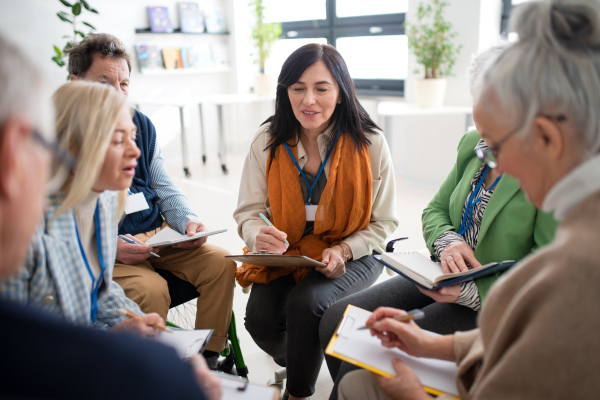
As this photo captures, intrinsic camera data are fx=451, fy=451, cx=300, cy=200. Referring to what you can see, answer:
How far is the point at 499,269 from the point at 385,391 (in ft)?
1.81

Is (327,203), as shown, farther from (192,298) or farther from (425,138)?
(425,138)

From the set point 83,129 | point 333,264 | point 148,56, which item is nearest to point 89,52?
point 83,129

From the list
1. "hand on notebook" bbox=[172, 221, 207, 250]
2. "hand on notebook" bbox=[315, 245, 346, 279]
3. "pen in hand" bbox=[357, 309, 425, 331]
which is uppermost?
"pen in hand" bbox=[357, 309, 425, 331]

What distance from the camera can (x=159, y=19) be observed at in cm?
562

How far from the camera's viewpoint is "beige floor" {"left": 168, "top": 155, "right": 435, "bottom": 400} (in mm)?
2111

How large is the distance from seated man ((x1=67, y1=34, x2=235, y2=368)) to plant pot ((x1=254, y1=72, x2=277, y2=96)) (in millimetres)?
3741

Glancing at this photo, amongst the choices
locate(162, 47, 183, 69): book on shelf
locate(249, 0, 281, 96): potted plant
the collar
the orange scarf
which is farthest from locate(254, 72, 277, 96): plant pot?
the collar

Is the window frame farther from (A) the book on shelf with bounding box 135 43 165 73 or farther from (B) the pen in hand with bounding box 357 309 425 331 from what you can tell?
(B) the pen in hand with bounding box 357 309 425 331

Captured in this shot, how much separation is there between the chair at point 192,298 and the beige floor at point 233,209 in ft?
0.43

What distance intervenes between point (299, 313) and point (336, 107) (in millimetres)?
910

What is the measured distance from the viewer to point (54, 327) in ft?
1.88

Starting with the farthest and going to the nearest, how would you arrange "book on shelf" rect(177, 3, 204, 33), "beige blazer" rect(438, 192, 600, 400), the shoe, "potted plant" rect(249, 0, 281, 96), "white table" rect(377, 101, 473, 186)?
"book on shelf" rect(177, 3, 204, 33) → "potted plant" rect(249, 0, 281, 96) → "white table" rect(377, 101, 473, 186) → the shoe → "beige blazer" rect(438, 192, 600, 400)

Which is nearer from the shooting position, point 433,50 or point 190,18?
point 433,50

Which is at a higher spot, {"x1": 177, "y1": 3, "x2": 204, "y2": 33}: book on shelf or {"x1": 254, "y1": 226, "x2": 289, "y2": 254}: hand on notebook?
{"x1": 177, "y1": 3, "x2": 204, "y2": 33}: book on shelf
